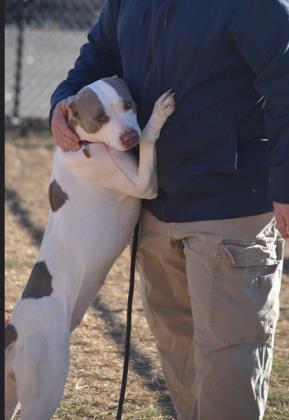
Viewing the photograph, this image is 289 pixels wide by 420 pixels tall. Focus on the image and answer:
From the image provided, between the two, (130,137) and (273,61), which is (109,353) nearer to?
(130,137)

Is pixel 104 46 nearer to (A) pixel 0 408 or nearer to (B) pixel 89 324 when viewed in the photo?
(A) pixel 0 408

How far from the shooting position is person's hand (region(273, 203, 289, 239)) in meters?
3.14

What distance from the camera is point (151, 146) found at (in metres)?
Result: 3.41

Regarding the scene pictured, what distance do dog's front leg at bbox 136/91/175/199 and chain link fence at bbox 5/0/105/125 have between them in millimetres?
4371

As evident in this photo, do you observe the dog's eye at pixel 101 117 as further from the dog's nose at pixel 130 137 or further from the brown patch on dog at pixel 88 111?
the dog's nose at pixel 130 137

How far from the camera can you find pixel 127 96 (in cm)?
345

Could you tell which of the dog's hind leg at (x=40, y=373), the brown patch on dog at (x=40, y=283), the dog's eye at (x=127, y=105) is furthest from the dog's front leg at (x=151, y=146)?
the dog's hind leg at (x=40, y=373)

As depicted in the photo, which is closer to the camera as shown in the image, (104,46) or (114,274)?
(104,46)

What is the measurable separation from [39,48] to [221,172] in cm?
1286

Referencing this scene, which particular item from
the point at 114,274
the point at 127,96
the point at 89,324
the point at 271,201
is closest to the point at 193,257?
the point at 271,201

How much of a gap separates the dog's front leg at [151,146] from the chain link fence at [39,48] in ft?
14.3

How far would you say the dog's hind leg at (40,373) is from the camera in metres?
3.41

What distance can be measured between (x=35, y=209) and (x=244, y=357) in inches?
174

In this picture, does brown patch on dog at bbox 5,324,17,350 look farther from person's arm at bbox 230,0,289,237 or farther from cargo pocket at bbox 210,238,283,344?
person's arm at bbox 230,0,289,237
